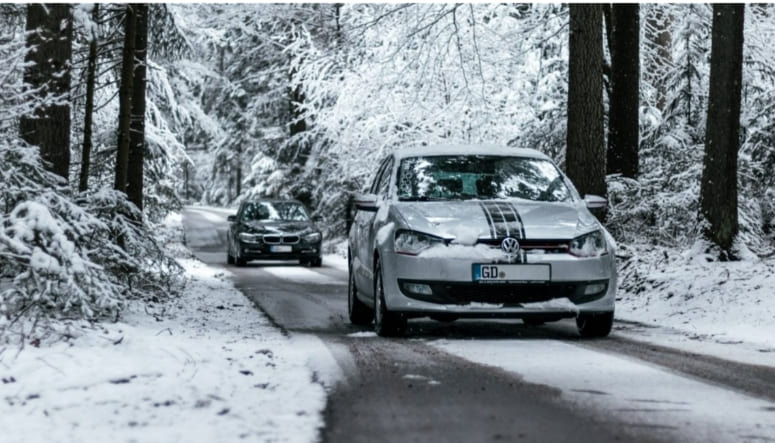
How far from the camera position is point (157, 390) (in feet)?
19.1

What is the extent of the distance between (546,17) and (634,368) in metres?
15.9

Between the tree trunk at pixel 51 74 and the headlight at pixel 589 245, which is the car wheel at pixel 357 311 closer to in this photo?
the headlight at pixel 589 245

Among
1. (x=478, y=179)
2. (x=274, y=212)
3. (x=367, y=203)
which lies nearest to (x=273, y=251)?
(x=274, y=212)

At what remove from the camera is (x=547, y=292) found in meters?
8.75

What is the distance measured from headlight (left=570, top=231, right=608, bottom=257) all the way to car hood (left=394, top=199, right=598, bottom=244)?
60 mm

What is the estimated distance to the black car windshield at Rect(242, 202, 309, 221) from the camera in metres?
24.8

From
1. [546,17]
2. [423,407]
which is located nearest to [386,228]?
[423,407]

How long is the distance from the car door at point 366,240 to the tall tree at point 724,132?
3.92 metres

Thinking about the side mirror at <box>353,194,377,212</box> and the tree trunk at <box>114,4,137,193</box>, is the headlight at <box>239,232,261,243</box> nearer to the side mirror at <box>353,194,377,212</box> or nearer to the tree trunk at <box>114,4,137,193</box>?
the tree trunk at <box>114,4,137,193</box>

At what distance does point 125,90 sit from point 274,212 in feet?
43.0

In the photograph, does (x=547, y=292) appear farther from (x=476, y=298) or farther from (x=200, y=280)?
(x=200, y=280)

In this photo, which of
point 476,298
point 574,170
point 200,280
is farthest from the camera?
point 200,280

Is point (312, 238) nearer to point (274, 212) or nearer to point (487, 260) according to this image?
point (274, 212)

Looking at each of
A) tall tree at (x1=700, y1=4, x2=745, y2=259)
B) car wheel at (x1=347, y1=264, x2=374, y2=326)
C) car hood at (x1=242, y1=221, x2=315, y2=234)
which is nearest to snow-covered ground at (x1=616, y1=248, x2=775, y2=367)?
tall tree at (x1=700, y1=4, x2=745, y2=259)
